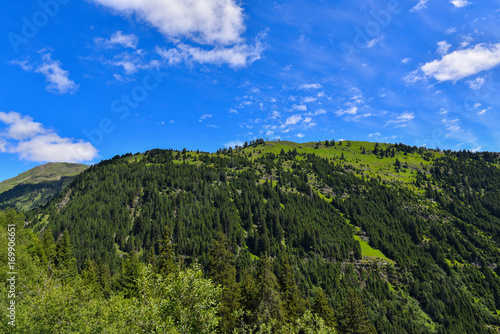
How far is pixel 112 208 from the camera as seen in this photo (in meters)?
186

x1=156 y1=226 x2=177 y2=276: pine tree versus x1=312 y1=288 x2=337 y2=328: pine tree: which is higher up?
x1=156 y1=226 x2=177 y2=276: pine tree

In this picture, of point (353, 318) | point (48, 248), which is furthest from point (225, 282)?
point (48, 248)

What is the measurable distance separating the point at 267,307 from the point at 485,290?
219 meters

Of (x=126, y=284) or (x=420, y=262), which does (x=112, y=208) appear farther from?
(x=420, y=262)

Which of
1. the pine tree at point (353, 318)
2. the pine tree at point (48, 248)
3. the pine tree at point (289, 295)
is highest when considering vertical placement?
the pine tree at point (48, 248)

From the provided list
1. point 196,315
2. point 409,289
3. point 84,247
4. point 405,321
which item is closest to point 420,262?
point 409,289

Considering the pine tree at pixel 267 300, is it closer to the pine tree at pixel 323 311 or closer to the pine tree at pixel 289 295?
→ the pine tree at pixel 289 295

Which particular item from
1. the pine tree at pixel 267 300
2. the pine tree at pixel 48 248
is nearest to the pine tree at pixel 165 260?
the pine tree at pixel 267 300

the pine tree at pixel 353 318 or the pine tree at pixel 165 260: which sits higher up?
the pine tree at pixel 165 260

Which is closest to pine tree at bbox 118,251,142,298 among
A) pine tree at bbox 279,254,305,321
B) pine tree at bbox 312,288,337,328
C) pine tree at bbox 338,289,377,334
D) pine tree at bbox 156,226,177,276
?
pine tree at bbox 156,226,177,276

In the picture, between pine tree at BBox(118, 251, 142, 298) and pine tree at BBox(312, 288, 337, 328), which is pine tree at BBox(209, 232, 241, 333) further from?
pine tree at BBox(118, 251, 142, 298)

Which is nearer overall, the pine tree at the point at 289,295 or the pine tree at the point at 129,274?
the pine tree at the point at 289,295

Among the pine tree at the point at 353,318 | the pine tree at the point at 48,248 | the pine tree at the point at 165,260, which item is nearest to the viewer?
the pine tree at the point at 165,260

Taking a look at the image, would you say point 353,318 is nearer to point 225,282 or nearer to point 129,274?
point 225,282
